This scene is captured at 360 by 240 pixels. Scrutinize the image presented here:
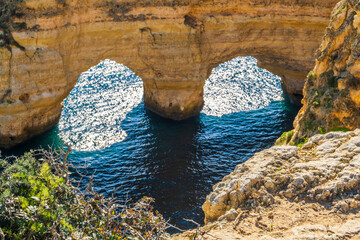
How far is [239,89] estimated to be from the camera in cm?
4556

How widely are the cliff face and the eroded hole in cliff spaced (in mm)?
19229

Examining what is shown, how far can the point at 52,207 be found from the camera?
10.8 m

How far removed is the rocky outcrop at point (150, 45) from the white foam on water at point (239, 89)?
2.98m

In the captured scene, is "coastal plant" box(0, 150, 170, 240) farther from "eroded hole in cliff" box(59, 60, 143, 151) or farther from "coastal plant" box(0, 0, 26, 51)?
"eroded hole in cliff" box(59, 60, 143, 151)

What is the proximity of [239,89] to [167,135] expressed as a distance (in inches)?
537

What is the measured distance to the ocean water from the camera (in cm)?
2817

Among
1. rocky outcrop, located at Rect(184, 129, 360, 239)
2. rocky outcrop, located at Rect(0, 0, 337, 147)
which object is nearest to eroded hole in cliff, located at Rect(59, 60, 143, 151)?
rocky outcrop, located at Rect(0, 0, 337, 147)

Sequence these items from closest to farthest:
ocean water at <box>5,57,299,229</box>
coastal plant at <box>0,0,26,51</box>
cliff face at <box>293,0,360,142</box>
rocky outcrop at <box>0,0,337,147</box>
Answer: cliff face at <box>293,0,360,142</box>
ocean water at <box>5,57,299,229</box>
coastal plant at <box>0,0,26,51</box>
rocky outcrop at <box>0,0,337,147</box>

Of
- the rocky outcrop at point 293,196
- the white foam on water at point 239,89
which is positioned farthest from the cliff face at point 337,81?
the white foam on water at point 239,89

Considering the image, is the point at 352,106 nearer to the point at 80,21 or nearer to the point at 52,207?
the point at 52,207

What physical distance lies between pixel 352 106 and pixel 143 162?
1772 centimetres

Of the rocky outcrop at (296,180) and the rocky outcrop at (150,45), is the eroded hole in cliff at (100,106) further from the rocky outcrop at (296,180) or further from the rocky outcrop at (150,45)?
the rocky outcrop at (296,180)

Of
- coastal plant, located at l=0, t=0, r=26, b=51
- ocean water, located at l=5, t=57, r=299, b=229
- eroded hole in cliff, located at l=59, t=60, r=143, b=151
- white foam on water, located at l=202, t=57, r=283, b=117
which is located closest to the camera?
ocean water, located at l=5, t=57, r=299, b=229

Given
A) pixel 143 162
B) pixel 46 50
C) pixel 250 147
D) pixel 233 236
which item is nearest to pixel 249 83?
pixel 250 147
